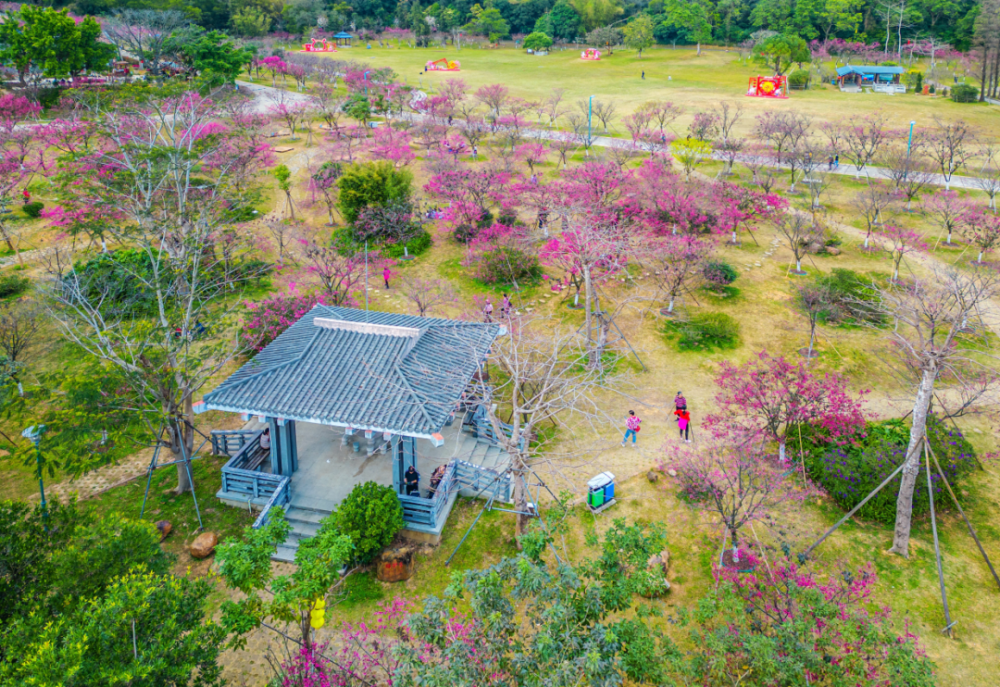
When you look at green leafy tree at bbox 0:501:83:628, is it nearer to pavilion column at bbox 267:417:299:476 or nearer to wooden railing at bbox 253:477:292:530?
wooden railing at bbox 253:477:292:530

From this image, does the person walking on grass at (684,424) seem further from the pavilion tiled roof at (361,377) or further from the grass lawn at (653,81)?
the grass lawn at (653,81)

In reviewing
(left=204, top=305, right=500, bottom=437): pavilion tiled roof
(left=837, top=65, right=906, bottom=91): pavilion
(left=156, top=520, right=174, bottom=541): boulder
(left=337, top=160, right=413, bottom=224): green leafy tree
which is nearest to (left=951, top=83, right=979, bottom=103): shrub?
(left=837, top=65, right=906, bottom=91): pavilion

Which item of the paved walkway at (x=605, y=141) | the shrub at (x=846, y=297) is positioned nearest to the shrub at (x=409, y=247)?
the shrub at (x=846, y=297)

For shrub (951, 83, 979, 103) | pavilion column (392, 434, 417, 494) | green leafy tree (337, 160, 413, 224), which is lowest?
pavilion column (392, 434, 417, 494)

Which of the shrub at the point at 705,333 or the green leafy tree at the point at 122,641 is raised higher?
the green leafy tree at the point at 122,641

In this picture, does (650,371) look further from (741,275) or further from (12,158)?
(12,158)

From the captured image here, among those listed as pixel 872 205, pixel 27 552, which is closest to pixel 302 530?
pixel 27 552
